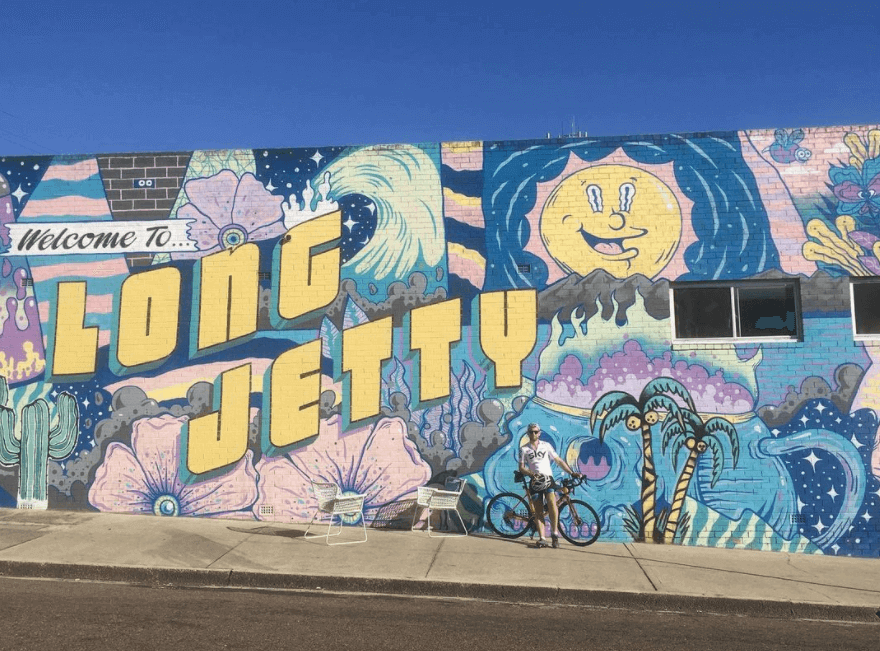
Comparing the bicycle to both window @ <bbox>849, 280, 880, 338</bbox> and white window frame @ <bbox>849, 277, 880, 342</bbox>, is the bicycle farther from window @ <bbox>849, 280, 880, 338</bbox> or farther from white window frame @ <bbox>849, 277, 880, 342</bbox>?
window @ <bbox>849, 280, 880, 338</bbox>

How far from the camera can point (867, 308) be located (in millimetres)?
→ 11094

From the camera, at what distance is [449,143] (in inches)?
458

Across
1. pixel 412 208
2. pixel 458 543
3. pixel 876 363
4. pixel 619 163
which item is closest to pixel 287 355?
pixel 412 208

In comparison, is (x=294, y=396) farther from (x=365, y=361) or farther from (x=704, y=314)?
(x=704, y=314)

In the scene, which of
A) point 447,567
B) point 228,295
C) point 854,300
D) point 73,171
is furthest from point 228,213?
point 854,300

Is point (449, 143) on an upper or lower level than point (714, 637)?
upper

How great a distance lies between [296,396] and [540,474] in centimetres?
356

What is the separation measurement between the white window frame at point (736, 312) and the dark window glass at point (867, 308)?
80 centimetres

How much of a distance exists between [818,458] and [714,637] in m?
4.74

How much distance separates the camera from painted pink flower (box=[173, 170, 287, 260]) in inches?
458

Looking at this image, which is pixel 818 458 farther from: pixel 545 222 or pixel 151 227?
pixel 151 227

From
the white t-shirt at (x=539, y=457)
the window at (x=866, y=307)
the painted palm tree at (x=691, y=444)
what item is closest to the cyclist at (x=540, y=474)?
the white t-shirt at (x=539, y=457)

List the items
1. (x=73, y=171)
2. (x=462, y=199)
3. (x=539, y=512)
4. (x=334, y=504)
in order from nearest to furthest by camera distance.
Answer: (x=334, y=504), (x=539, y=512), (x=462, y=199), (x=73, y=171)

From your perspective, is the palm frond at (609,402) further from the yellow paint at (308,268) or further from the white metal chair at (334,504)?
the yellow paint at (308,268)
